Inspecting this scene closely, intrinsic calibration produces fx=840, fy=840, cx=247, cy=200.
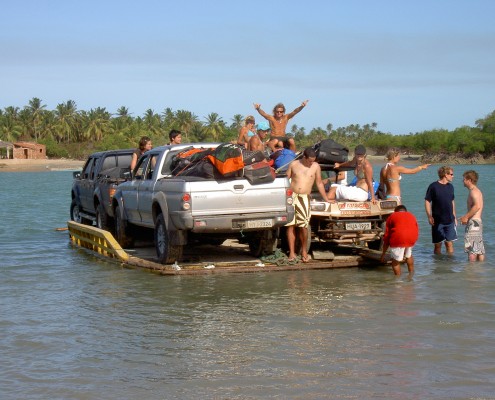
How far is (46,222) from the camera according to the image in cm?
2720

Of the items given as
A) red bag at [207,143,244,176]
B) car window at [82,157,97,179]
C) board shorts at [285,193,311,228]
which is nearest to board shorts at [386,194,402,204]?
board shorts at [285,193,311,228]

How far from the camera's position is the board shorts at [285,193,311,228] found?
41.8 ft

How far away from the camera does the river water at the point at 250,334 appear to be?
282 inches

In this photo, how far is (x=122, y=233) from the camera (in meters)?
15.3

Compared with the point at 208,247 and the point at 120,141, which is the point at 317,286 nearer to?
the point at 208,247

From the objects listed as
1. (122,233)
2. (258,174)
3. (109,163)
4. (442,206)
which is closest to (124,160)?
Answer: (109,163)

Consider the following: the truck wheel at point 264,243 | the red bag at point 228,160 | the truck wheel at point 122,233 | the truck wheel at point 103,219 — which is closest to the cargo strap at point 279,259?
the truck wheel at point 264,243

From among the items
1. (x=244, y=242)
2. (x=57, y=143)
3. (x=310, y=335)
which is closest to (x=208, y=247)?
(x=244, y=242)

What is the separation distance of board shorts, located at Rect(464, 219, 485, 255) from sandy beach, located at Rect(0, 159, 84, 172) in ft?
373

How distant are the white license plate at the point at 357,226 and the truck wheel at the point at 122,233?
4.42 metres

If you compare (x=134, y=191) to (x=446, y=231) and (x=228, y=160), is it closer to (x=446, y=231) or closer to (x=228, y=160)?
(x=228, y=160)

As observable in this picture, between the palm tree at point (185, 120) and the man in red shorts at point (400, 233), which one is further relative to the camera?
the palm tree at point (185, 120)

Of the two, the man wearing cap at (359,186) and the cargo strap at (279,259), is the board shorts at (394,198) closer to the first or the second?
the man wearing cap at (359,186)

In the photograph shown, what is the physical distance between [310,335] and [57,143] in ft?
460
